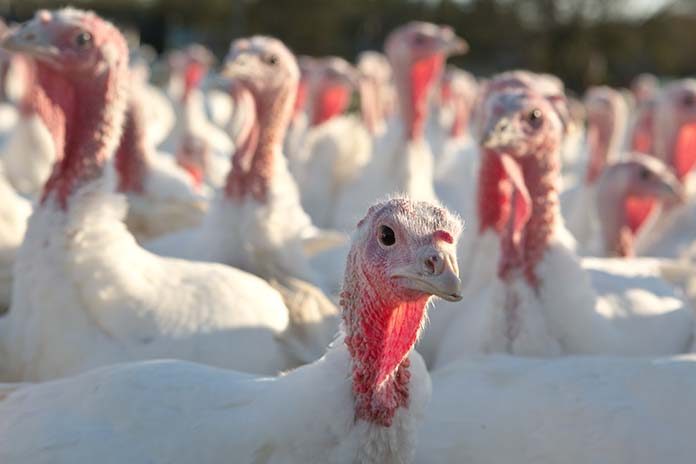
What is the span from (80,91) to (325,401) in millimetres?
1907

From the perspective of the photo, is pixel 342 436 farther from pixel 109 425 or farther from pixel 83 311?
pixel 83 311

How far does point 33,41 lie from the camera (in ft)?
12.6

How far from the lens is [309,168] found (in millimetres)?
8203

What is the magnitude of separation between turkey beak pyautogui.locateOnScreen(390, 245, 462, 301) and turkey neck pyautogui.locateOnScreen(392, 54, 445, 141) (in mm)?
4697

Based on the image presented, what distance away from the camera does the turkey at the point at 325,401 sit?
2461 millimetres

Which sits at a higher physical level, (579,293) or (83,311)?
(579,293)

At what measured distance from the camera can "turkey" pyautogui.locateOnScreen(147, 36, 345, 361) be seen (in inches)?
180

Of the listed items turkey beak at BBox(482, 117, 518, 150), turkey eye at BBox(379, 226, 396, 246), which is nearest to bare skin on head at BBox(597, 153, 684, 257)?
turkey beak at BBox(482, 117, 518, 150)

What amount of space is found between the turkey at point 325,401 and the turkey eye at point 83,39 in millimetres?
1541

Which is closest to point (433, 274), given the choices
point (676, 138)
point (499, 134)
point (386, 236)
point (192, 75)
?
point (386, 236)

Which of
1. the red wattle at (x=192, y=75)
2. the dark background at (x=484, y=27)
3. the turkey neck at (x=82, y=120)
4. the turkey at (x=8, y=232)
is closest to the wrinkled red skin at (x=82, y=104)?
the turkey neck at (x=82, y=120)

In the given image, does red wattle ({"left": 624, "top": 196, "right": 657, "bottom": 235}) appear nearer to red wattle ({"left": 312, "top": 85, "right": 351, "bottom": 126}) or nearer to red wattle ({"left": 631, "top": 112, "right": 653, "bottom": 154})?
red wattle ({"left": 631, "top": 112, "right": 653, "bottom": 154})

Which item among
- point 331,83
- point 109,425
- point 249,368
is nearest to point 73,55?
point 249,368

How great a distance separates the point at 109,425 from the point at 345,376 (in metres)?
0.64
